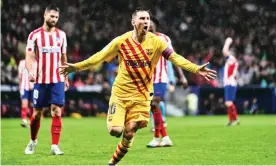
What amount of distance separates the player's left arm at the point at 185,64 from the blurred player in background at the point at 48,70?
2.82 metres

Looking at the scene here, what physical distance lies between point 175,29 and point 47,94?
21.3 m

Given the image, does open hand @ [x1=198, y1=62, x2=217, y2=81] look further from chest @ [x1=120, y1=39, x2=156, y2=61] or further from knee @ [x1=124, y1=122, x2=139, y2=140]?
knee @ [x1=124, y1=122, x2=139, y2=140]

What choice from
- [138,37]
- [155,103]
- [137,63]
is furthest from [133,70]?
[155,103]

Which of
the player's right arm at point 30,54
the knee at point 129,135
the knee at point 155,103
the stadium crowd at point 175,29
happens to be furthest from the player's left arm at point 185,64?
the stadium crowd at point 175,29

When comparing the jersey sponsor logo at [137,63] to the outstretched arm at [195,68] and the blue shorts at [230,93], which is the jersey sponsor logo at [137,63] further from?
the blue shorts at [230,93]

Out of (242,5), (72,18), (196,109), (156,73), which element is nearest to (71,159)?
(156,73)

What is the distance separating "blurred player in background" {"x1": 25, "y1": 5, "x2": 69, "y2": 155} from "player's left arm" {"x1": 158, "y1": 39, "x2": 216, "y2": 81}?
282cm

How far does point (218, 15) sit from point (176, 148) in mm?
20953

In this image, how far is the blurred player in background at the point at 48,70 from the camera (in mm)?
11656

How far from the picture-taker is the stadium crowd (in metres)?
30.9

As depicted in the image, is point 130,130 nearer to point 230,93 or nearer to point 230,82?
point 230,93

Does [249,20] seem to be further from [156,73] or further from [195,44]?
[156,73]

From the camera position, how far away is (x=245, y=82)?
32.1 meters

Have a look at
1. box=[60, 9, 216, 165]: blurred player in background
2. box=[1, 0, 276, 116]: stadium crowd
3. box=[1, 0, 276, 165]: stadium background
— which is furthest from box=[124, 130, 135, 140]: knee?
box=[1, 0, 276, 116]: stadium crowd
